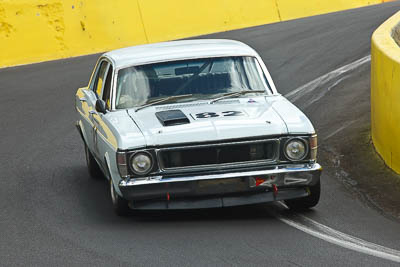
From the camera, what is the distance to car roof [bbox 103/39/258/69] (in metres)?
8.98

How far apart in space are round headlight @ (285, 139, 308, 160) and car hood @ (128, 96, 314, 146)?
3.9 inches

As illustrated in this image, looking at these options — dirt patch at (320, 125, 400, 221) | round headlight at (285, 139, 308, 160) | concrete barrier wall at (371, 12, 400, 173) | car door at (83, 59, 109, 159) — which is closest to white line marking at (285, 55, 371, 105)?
dirt patch at (320, 125, 400, 221)

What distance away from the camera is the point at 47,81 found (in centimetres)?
1769

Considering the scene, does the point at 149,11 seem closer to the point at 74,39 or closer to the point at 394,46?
the point at 74,39

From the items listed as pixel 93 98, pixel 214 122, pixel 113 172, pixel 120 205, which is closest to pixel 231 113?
pixel 214 122

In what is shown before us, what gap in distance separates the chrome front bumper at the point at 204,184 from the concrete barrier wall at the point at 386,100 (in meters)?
2.13

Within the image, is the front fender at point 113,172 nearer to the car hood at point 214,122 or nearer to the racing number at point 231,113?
the car hood at point 214,122

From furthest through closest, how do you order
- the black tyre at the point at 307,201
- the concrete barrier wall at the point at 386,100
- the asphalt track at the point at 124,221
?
the concrete barrier wall at the point at 386,100 → the black tyre at the point at 307,201 → the asphalt track at the point at 124,221

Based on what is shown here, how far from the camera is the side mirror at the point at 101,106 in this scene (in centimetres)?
863

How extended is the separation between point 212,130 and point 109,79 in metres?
1.91

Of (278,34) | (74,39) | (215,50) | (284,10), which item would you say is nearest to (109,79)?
(215,50)

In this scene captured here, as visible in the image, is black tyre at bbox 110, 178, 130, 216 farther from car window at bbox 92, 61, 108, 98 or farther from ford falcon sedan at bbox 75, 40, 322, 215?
car window at bbox 92, 61, 108, 98

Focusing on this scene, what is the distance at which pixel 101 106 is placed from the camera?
8.64 meters

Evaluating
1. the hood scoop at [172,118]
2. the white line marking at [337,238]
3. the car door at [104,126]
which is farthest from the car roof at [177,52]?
the white line marking at [337,238]
